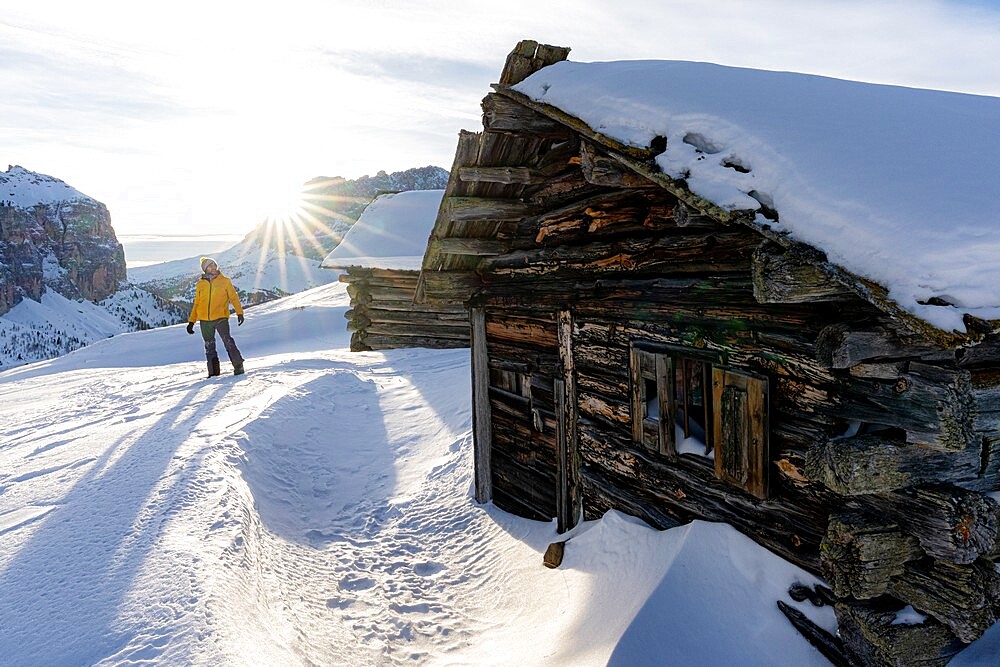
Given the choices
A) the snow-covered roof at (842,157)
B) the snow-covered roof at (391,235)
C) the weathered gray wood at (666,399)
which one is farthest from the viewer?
the snow-covered roof at (391,235)

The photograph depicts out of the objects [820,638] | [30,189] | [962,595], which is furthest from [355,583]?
[30,189]

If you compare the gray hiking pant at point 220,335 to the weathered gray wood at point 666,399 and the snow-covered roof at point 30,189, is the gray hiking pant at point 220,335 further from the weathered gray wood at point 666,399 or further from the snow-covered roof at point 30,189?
the snow-covered roof at point 30,189

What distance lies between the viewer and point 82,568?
139 inches

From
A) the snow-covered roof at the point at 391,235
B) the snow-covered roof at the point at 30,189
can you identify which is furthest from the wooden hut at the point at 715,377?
the snow-covered roof at the point at 30,189

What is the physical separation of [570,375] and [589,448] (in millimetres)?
661

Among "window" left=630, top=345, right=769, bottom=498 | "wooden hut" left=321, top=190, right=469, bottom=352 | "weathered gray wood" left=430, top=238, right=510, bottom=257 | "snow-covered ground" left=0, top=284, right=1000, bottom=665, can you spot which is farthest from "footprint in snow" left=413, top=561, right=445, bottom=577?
"wooden hut" left=321, top=190, right=469, bottom=352

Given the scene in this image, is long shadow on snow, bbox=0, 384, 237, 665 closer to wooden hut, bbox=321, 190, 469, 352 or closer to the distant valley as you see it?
wooden hut, bbox=321, 190, 469, 352

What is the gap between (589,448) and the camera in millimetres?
4977

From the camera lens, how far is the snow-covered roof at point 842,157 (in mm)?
2205

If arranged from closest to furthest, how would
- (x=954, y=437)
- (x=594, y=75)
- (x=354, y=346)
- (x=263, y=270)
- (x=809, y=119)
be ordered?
(x=954, y=437) → (x=809, y=119) → (x=594, y=75) → (x=354, y=346) → (x=263, y=270)

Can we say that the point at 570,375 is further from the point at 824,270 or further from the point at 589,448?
the point at 824,270

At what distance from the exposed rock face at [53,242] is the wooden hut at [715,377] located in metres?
79.5

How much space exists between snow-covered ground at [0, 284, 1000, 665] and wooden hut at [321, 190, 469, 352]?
5213 millimetres

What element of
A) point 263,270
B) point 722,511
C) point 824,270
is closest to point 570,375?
point 722,511
